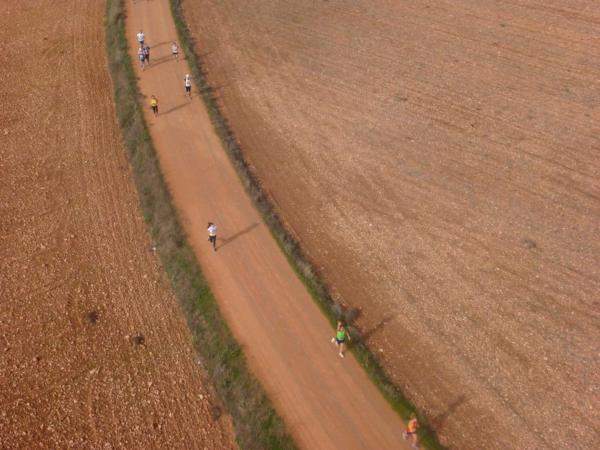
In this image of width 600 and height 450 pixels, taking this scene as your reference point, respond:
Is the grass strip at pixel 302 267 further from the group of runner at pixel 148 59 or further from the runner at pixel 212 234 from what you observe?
the runner at pixel 212 234

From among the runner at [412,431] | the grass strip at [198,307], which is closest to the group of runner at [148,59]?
the grass strip at [198,307]

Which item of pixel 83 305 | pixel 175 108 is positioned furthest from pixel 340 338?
pixel 175 108

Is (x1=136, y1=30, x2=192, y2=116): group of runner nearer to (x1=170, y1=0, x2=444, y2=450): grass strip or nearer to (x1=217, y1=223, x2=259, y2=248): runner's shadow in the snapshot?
(x1=170, y1=0, x2=444, y2=450): grass strip

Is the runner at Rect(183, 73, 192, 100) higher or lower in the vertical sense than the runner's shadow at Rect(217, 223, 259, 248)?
higher

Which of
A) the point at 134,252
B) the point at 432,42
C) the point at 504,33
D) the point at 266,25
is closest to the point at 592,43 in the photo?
the point at 504,33

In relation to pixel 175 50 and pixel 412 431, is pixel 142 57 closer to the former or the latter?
pixel 175 50

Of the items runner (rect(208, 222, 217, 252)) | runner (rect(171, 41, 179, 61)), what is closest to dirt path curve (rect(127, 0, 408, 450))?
runner (rect(208, 222, 217, 252))
